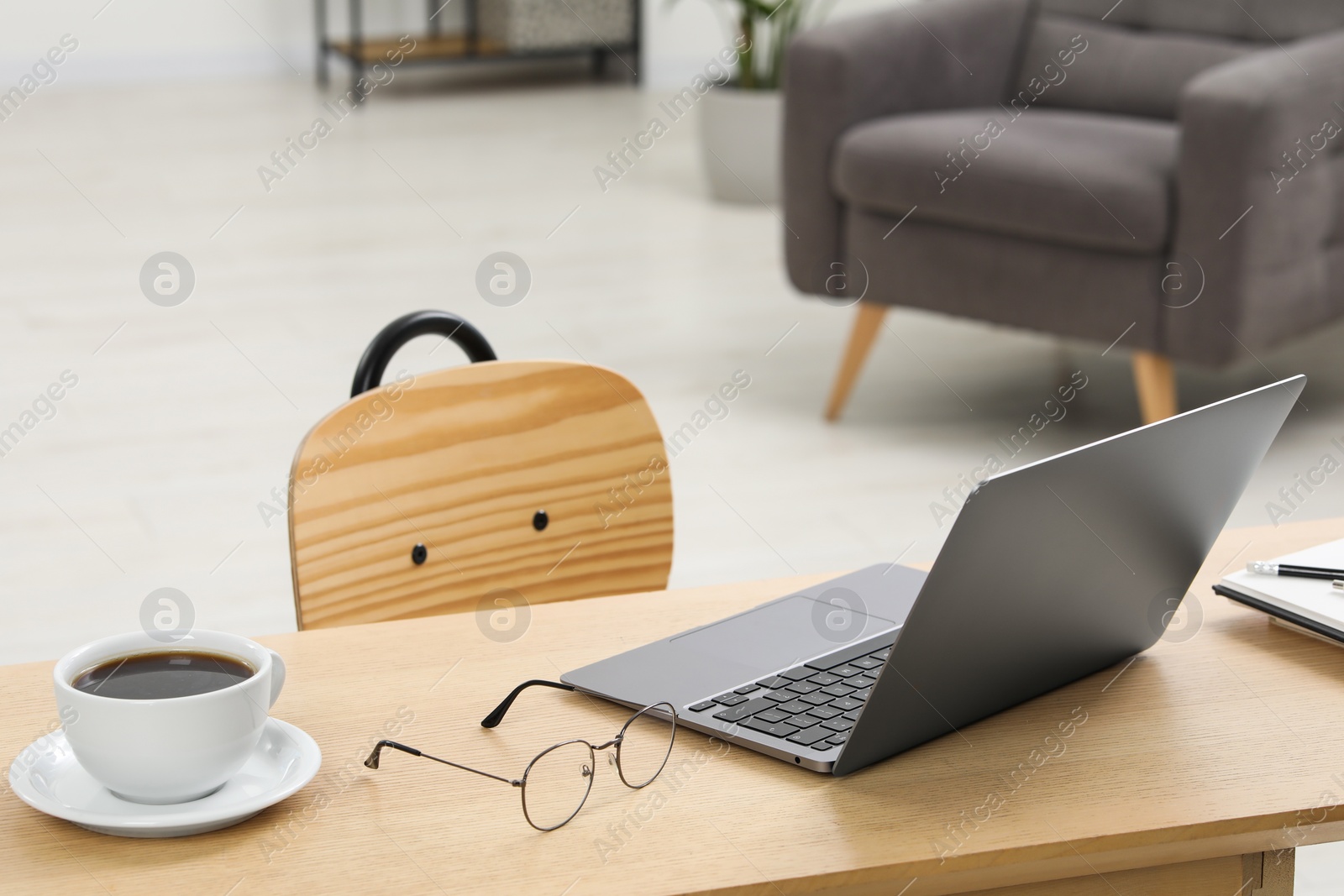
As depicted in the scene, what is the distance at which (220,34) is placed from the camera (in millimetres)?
6172

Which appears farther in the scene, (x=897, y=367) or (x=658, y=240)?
(x=658, y=240)

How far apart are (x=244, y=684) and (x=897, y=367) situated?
266 centimetres

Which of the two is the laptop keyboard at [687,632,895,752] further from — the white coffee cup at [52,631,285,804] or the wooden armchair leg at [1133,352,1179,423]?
the wooden armchair leg at [1133,352,1179,423]

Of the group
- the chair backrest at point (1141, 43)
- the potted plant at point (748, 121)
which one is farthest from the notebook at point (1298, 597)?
the potted plant at point (748, 121)

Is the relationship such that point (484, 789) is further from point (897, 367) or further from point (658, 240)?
point (658, 240)

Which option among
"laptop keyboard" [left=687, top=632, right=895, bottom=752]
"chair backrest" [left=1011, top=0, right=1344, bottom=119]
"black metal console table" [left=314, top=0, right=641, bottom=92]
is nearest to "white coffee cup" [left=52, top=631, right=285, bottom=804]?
"laptop keyboard" [left=687, top=632, right=895, bottom=752]

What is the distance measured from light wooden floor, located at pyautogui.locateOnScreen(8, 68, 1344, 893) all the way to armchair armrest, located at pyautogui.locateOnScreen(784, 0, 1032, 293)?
0.36m

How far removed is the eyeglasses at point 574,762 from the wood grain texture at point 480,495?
25cm

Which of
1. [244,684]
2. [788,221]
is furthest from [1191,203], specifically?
[244,684]

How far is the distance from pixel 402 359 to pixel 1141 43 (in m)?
1.56

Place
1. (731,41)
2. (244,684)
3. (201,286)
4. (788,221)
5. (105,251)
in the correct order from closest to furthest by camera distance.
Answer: (244,684)
(788,221)
(201,286)
(105,251)
(731,41)

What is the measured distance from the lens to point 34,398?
289 centimetres

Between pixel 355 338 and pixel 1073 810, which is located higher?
pixel 1073 810

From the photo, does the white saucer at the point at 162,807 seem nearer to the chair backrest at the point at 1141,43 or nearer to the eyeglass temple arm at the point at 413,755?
Result: the eyeglass temple arm at the point at 413,755
